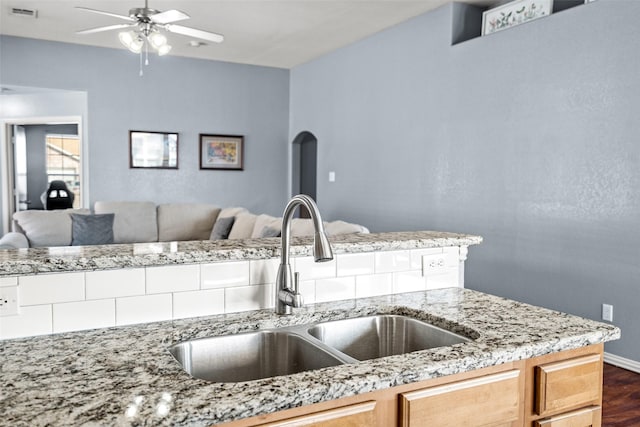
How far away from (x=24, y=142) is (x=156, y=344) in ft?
22.9

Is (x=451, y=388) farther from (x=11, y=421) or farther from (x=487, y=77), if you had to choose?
(x=487, y=77)

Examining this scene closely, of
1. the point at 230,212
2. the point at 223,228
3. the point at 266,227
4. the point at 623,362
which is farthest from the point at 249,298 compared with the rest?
the point at 230,212

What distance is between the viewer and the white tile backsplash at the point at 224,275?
143cm

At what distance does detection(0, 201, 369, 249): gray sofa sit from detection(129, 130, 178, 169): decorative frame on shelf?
23.4 inches

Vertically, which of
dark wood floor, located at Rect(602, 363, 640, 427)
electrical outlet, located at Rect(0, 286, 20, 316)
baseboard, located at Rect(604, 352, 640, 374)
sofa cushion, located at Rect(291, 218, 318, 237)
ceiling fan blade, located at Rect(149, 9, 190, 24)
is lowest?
dark wood floor, located at Rect(602, 363, 640, 427)

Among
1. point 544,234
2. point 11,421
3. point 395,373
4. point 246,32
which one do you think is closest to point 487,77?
point 544,234

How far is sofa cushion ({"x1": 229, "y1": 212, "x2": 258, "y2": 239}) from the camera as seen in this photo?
5.39m

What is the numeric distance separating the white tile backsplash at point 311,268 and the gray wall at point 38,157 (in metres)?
6.65

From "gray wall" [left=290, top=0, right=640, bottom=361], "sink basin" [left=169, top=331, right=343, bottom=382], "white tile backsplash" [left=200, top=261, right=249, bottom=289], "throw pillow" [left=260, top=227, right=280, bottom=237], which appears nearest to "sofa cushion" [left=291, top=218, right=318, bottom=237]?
"throw pillow" [left=260, top=227, right=280, bottom=237]

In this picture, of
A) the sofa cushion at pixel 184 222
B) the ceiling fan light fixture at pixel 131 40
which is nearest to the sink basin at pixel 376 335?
the ceiling fan light fixture at pixel 131 40

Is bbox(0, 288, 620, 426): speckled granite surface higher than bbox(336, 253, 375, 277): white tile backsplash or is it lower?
lower

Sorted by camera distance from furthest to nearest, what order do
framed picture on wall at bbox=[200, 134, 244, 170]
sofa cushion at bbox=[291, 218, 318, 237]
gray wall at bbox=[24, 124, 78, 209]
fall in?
1. gray wall at bbox=[24, 124, 78, 209]
2. framed picture on wall at bbox=[200, 134, 244, 170]
3. sofa cushion at bbox=[291, 218, 318, 237]

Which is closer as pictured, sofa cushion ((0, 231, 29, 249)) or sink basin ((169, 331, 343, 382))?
sink basin ((169, 331, 343, 382))

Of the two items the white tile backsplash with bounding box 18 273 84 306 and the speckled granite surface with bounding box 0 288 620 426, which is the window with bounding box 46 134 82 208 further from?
the speckled granite surface with bounding box 0 288 620 426
